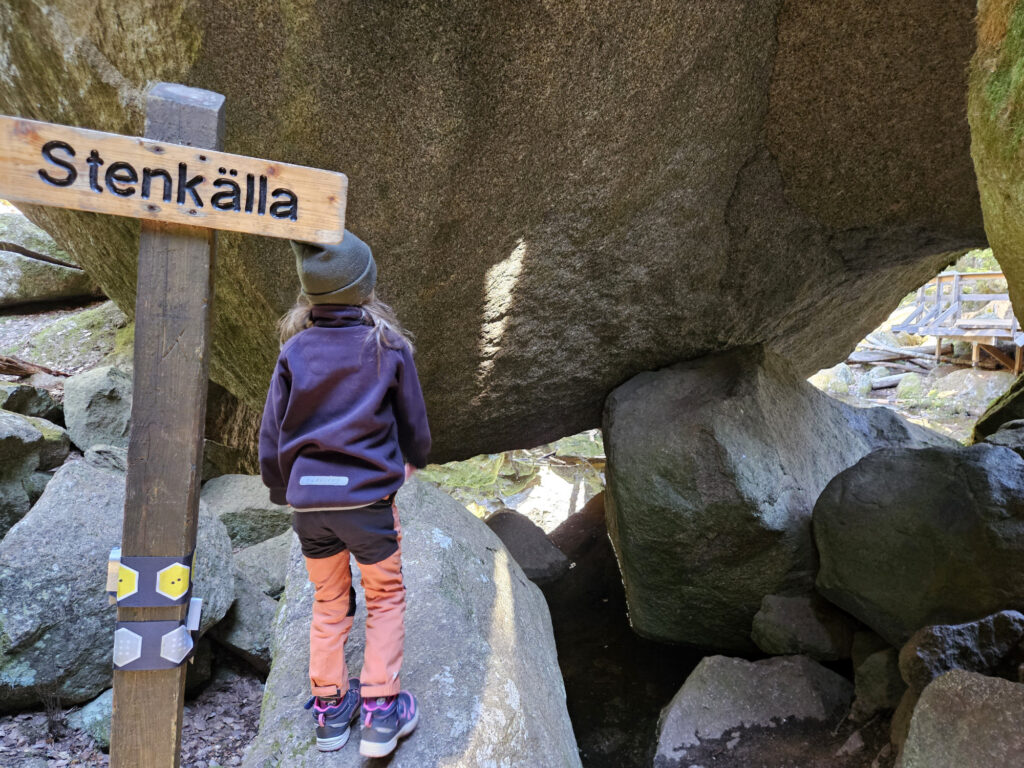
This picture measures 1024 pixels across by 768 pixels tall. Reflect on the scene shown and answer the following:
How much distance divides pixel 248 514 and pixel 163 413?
11.6 ft

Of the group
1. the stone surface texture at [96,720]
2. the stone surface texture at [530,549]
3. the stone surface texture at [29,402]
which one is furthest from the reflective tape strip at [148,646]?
the stone surface texture at [530,549]

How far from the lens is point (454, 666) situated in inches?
95.1

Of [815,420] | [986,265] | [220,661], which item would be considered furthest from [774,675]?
[986,265]

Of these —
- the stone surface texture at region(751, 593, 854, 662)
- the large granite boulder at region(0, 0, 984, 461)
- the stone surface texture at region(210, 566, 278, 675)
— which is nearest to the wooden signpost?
the large granite boulder at region(0, 0, 984, 461)

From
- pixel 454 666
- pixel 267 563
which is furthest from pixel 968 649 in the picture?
pixel 267 563

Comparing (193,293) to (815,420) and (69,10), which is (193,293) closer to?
(69,10)

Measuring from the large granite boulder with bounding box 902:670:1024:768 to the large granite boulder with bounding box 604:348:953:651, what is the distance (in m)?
1.84

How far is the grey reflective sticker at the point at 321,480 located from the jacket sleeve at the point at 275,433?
127 millimetres

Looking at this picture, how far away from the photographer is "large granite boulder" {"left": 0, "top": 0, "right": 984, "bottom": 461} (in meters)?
2.91

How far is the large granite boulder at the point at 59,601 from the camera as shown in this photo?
2863mm

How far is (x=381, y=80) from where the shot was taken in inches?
119

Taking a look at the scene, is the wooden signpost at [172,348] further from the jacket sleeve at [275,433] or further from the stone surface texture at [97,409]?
the stone surface texture at [97,409]

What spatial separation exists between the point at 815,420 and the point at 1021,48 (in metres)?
3.58

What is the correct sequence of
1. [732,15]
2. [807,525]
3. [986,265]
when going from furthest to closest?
[986,265] < [807,525] < [732,15]
